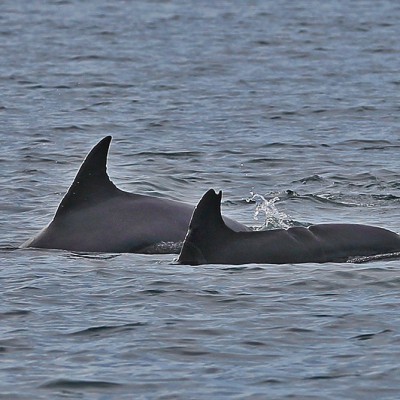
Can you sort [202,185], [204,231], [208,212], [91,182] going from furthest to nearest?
[202,185] < [91,182] < [204,231] < [208,212]

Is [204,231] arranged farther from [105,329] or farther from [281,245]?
[105,329]

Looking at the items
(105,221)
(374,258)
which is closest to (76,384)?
(374,258)

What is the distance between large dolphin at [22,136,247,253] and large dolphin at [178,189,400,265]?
1032 millimetres

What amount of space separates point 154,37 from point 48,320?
27719mm

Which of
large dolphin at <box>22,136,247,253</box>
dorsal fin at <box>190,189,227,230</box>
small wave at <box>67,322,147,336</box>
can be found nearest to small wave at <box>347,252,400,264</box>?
dorsal fin at <box>190,189,227,230</box>

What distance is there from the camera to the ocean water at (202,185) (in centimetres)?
1009

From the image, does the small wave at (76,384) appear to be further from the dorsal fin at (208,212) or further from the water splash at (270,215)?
the water splash at (270,215)

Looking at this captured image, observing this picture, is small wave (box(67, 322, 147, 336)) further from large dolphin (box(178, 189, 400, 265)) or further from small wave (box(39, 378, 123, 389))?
large dolphin (box(178, 189, 400, 265))

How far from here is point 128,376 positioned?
984 cm

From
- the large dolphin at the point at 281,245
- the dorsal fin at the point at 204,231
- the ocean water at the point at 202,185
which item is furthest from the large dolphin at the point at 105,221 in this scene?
the large dolphin at the point at 281,245

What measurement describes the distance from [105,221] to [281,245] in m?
2.02

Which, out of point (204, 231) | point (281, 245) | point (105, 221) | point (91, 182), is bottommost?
point (281, 245)

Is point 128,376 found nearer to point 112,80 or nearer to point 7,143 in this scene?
point 7,143

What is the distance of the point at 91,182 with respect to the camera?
45.6ft
